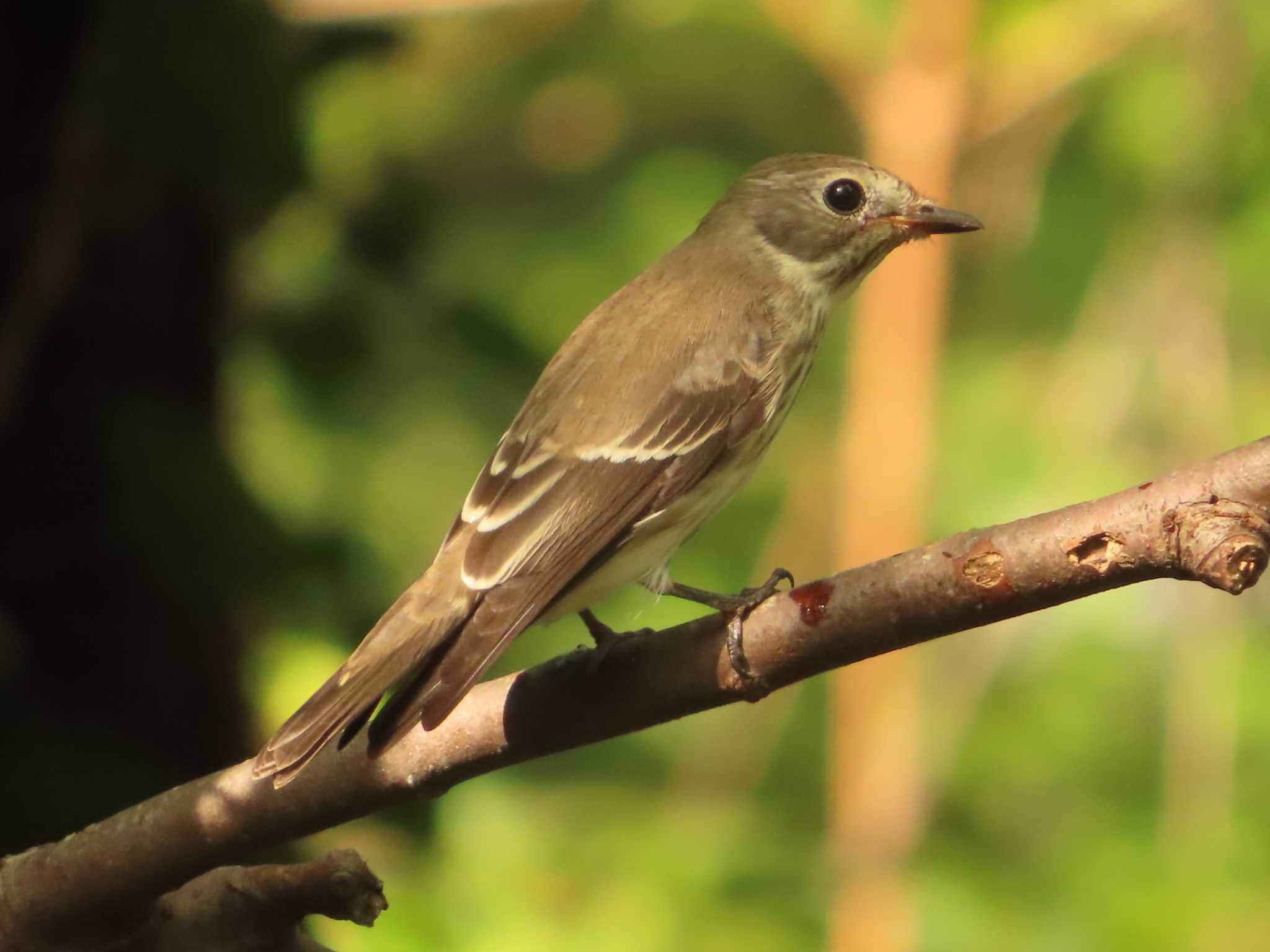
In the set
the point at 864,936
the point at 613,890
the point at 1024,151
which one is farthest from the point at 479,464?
the point at 1024,151

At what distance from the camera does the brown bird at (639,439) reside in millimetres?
2828

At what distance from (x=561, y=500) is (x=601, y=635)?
36cm

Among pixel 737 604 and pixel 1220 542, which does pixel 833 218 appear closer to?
pixel 737 604

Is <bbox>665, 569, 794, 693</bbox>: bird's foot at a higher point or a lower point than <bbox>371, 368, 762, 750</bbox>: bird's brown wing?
lower

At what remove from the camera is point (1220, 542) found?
7.01 feet

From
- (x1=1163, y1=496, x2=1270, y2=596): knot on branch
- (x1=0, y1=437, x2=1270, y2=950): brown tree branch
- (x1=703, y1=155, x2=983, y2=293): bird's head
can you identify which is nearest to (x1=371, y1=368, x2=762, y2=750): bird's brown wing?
(x1=0, y1=437, x2=1270, y2=950): brown tree branch

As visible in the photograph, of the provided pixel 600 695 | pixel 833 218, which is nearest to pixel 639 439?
pixel 600 695

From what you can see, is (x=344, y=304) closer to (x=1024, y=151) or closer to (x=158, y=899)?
(x=158, y=899)

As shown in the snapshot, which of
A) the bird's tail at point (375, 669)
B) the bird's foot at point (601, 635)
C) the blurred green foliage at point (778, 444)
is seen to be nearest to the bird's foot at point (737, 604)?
the bird's foot at point (601, 635)

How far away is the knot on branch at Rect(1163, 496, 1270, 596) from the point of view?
6.98 feet

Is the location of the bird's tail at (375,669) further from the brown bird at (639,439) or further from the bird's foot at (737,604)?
the bird's foot at (737,604)

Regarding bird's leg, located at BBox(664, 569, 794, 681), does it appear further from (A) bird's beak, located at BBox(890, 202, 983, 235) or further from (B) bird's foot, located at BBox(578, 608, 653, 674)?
(A) bird's beak, located at BBox(890, 202, 983, 235)

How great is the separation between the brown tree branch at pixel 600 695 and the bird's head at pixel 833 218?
4.78 ft

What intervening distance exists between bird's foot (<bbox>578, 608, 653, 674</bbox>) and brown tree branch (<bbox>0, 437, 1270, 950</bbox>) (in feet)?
0.08
